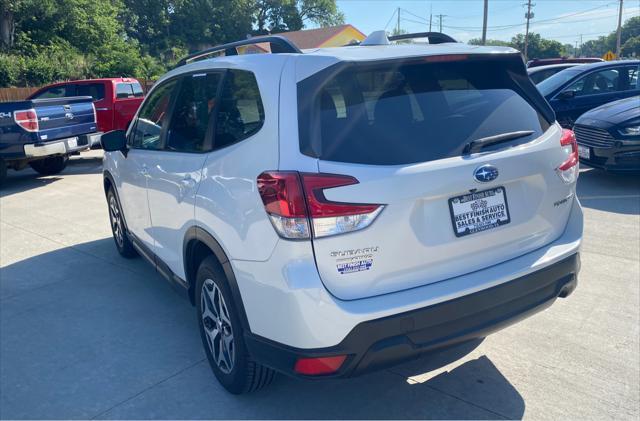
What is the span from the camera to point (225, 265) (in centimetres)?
289

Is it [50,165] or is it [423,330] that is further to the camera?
[50,165]

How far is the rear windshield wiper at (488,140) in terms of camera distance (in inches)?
106

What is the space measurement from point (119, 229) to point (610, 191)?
6.38 meters

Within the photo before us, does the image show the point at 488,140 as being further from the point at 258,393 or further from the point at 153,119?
the point at 153,119

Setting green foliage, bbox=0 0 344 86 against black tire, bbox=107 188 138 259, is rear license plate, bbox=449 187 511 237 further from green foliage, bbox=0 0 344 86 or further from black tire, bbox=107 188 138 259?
green foliage, bbox=0 0 344 86

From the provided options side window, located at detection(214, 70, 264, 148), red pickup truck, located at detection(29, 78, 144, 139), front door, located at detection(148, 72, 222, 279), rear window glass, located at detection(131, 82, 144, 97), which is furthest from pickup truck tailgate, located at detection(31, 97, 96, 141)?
side window, located at detection(214, 70, 264, 148)

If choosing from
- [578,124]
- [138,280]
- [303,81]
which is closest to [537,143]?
[303,81]

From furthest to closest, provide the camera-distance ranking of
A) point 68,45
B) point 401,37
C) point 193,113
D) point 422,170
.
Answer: point 68,45 < point 401,37 < point 193,113 < point 422,170

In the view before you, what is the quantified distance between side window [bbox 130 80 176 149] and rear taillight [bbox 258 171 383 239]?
1.90 meters

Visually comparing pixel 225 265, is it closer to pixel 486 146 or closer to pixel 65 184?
pixel 486 146

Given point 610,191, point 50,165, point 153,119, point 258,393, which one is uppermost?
point 153,119

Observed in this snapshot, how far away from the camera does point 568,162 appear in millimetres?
3107

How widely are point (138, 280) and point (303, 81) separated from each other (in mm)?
3266

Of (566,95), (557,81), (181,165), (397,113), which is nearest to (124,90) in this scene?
(557,81)
